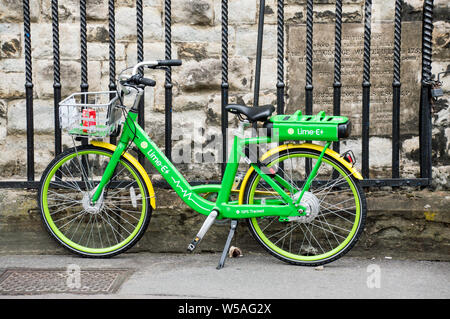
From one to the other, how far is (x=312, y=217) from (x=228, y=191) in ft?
1.73

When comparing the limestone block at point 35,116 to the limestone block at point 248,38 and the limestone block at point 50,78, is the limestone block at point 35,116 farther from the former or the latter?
the limestone block at point 248,38

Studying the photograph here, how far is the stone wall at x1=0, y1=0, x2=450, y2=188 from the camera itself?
572 cm

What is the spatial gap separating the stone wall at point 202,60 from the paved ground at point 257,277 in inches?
59.3

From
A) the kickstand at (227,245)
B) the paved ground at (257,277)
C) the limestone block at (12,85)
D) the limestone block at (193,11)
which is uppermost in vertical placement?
the limestone block at (193,11)

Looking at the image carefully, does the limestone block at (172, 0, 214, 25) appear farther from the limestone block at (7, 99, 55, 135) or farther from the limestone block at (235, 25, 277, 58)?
the limestone block at (7, 99, 55, 135)

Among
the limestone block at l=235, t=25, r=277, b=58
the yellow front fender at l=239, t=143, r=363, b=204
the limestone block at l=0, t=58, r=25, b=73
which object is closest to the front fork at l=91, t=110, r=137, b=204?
the yellow front fender at l=239, t=143, r=363, b=204

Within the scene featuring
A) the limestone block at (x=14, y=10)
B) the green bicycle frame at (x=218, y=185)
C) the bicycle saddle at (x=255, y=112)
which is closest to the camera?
the bicycle saddle at (x=255, y=112)

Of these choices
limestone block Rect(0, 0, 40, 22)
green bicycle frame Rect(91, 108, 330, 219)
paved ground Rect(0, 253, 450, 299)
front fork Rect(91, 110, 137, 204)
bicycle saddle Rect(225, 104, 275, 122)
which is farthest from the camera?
limestone block Rect(0, 0, 40, 22)

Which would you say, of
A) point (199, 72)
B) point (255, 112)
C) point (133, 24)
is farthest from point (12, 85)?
point (255, 112)

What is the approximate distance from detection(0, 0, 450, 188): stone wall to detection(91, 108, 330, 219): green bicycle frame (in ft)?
4.78

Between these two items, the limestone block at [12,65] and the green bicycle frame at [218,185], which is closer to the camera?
the green bicycle frame at [218,185]

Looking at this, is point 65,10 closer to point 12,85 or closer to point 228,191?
point 12,85

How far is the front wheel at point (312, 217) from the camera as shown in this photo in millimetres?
4199

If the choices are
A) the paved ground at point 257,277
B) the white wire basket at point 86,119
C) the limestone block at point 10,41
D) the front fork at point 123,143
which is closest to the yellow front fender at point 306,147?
the paved ground at point 257,277
